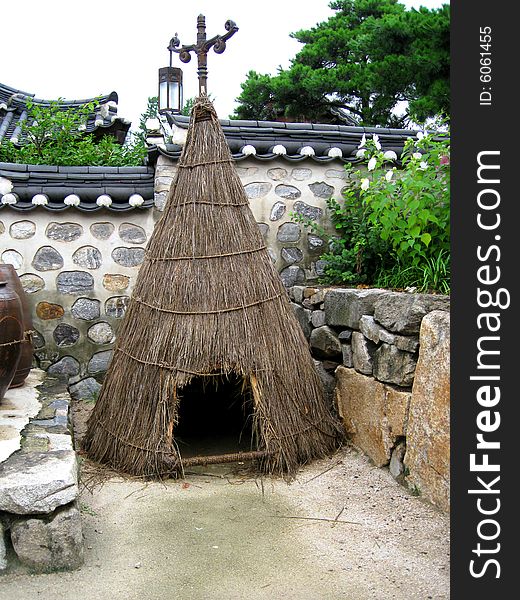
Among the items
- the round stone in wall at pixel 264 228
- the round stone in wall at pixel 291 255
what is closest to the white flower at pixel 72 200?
the round stone in wall at pixel 264 228

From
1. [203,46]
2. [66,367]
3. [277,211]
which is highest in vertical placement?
[203,46]

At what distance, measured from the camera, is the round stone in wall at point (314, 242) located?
510 centimetres

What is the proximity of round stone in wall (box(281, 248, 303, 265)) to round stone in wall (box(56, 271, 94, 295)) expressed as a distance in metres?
1.55

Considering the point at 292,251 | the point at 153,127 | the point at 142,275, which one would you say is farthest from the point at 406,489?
the point at 153,127

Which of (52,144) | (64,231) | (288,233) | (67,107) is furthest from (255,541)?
(67,107)

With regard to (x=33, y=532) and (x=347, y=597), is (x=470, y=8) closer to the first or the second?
(x=347, y=597)

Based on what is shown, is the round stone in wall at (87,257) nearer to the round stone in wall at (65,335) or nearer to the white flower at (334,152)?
the round stone in wall at (65,335)

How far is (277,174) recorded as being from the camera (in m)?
5.00

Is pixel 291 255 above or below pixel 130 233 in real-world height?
below

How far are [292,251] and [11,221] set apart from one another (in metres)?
2.21

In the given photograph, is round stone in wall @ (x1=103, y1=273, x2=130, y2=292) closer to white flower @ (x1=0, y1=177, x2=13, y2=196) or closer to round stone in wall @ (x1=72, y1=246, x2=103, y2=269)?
round stone in wall @ (x1=72, y1=246, x2=103, y2=269)

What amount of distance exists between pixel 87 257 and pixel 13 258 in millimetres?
555

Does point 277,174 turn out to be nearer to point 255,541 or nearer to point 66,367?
point 66,367

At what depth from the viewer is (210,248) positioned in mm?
3680
